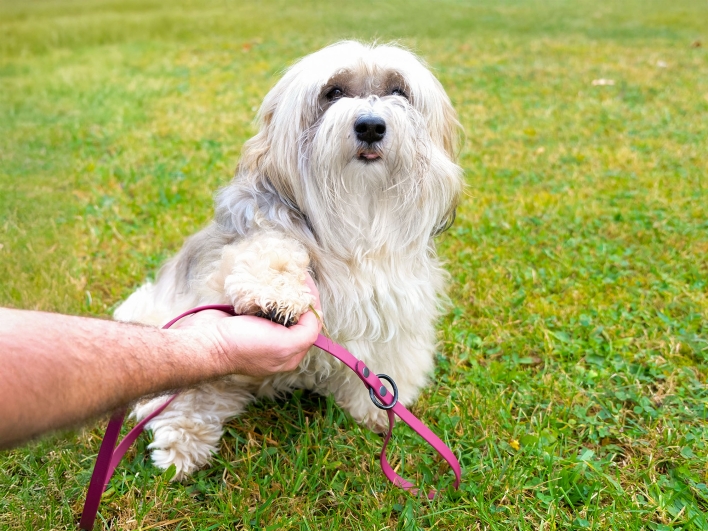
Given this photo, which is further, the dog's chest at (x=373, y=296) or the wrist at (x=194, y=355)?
the dog's chest at (x=373, y=296)

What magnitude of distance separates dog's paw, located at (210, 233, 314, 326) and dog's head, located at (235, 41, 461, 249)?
0.90 feet

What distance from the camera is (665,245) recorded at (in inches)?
162

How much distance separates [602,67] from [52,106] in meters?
8.39

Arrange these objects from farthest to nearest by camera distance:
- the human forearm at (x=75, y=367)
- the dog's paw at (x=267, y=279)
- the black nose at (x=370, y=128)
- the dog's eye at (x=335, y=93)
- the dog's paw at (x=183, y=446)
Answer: the dog's eye at (x=335, y=93) → the dog's paw at (x=183, y=446) → the black nose at (x=370, y=128) → the dog's paw at (x=267, y=279) → the human forearm at (x=75, y=367)

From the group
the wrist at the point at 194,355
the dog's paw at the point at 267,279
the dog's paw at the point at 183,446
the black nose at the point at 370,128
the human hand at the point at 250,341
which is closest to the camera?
the wrist at the point at 194,355

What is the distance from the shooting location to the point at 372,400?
220 centimetres

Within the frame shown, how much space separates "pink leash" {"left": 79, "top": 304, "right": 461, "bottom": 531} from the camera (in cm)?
189

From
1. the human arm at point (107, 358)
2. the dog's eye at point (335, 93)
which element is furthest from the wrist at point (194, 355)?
the dog's eye at point (335, 93)

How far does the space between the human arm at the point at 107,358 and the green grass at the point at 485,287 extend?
189 mm

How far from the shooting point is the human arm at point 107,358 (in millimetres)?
1291

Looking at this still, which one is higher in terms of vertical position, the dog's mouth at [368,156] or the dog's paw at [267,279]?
the dog's mouth at [368,156]

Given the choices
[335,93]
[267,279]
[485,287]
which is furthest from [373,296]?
[485,287]

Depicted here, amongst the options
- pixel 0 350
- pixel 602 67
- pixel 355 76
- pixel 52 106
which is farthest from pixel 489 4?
pixel 0 350

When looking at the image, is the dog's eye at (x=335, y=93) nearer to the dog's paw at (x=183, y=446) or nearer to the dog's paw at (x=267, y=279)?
the dog's paw at (x=267, y=279)
